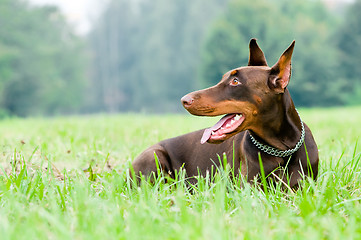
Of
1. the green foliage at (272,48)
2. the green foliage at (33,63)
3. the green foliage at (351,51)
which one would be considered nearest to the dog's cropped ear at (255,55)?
the green foliage at (272,48)

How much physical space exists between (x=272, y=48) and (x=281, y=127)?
2982 centimetres

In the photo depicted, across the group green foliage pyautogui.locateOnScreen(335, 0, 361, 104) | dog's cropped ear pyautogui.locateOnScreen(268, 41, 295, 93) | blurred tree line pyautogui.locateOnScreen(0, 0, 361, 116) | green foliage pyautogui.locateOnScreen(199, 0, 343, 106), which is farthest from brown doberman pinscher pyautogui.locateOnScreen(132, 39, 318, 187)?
green foliage pyautogui.locateOnScreen(335, 0, 361, 104)

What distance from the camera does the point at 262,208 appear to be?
240 cm

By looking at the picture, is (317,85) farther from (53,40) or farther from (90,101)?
(90,101)

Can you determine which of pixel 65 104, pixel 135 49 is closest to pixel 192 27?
pixel 135 49

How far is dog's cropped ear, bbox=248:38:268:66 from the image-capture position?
11.0 ft

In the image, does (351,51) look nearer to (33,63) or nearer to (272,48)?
(272,48)

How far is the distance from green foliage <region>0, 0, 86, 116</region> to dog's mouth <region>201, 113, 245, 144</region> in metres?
30.0

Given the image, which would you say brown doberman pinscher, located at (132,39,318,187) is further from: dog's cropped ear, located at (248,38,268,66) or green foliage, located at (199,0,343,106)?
green foliage, located at (199,0,343,106)

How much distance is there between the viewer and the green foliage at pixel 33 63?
33031 mm

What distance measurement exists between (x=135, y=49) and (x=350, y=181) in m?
50.2

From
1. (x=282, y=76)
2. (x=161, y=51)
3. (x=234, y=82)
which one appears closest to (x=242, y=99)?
(x=234, y=82)

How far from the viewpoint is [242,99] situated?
2924 millimetres

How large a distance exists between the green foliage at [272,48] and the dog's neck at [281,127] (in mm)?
27038
